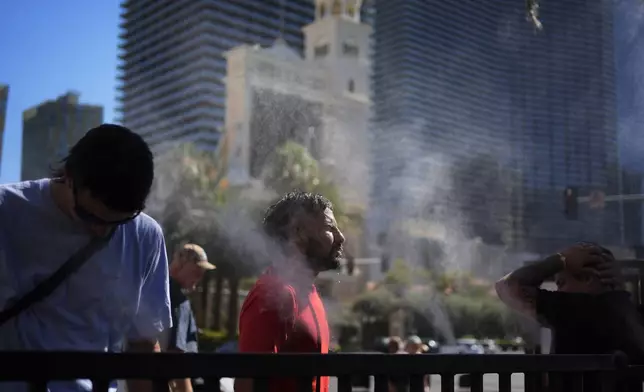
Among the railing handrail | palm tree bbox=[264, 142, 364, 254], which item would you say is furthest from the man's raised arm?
palm tree bbox=[264, 142, 364, 254]

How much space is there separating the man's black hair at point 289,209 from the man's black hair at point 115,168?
633mm

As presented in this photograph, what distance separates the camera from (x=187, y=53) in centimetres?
1748

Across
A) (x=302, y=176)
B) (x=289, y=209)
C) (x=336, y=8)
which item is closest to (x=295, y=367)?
(x=289, y=209)

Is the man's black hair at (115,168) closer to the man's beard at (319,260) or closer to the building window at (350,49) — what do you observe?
the man's beard at (319,260)

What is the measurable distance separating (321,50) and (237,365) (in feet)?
41.7

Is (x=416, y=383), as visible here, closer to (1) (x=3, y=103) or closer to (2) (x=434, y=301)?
(1) (x=3, y=103)

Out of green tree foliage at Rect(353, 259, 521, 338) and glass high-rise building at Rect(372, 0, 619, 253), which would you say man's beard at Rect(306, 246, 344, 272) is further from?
green tree foliage at Rect(353, 259, 521, 338)

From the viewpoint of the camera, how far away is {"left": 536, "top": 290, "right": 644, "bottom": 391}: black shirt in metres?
2.29

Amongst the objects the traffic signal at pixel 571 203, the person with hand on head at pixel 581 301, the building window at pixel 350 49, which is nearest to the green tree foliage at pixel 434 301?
the traffic signal at pixel 571 203

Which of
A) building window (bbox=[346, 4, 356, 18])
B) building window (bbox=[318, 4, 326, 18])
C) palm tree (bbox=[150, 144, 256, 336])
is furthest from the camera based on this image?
palm tree (bbox=[150, 144, 256, 336])

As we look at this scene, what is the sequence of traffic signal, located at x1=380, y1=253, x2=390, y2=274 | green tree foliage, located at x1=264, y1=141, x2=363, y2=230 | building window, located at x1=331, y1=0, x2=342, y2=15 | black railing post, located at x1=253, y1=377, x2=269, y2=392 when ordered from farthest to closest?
traffic signal, located at x1=380, y1=253, x2=390, y2=274 < green tree foliage, located at x1=264, y1=141, x2=363, y2=230 < building window, located at x1=331, y1=0, x2=342, y2=15 < black railing post, located at x1=253, y1=377, x2=269, y2=392

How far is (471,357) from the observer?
1.54m

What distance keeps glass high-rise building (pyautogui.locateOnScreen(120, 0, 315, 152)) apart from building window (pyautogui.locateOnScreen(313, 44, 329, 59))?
0.59m

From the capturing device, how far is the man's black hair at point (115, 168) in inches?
61.6
